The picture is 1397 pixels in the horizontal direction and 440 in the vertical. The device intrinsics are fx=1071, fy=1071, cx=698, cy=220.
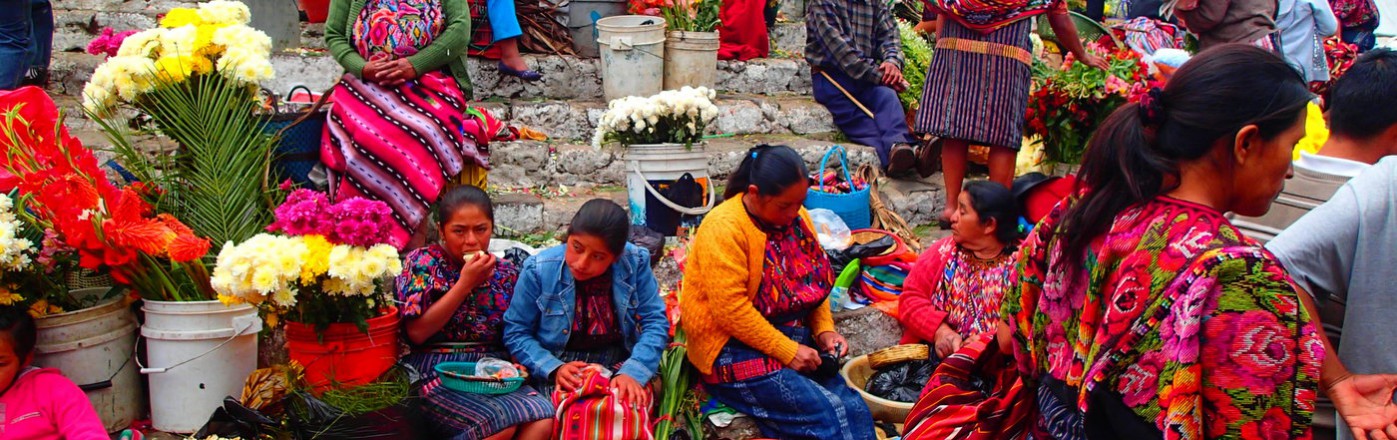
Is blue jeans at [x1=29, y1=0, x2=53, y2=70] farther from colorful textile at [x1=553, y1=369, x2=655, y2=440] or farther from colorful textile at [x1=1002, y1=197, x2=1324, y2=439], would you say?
colorful textile at [x1=1002, y1=197, x2=1324, y2=439]

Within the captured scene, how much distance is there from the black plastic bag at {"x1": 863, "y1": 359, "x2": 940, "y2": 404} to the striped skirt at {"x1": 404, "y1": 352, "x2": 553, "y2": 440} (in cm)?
137

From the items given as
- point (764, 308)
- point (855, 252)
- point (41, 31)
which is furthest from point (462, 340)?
point (41, 31)

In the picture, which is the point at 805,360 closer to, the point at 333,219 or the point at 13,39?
the point at 333,219

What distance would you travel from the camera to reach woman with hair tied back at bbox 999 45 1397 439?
1675 millimetres

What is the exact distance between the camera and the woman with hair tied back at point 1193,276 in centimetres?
167

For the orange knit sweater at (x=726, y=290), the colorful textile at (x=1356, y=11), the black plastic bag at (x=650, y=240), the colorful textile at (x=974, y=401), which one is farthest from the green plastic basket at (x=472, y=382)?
the colorful textile at (x=1356, y=11)

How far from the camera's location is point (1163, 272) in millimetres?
1751

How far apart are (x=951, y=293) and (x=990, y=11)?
1.64 metres

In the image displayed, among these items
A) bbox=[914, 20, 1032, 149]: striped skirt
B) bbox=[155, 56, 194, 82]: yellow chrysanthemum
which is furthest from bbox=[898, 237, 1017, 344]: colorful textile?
bbox=[155, 56, 194, 82]: yellow chrysanthemum

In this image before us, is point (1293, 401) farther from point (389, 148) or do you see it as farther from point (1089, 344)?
point (389, 148)

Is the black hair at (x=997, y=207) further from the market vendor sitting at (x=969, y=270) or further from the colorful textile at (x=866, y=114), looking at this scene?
the colorful textile at (x=866, y=114)

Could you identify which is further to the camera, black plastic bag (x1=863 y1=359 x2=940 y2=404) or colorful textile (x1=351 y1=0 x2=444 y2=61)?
colorful textile (x1=351 y1=0 x2=444 y2=61)

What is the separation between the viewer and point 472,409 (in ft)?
10.8

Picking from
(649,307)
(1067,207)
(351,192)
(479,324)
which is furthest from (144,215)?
(1067,207)
